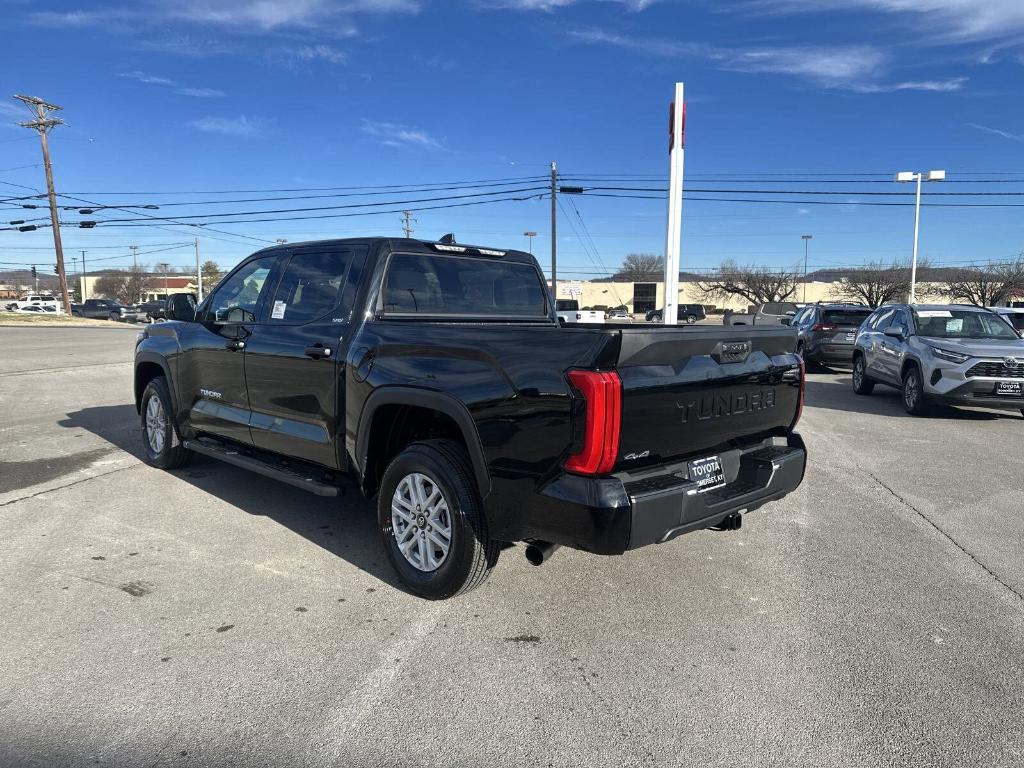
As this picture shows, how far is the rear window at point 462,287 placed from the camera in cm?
446

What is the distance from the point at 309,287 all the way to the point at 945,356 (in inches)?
336

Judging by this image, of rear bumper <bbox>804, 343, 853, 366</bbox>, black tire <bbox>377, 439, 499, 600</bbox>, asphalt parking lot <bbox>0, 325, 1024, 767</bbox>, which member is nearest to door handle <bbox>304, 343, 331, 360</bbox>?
black tire <bbox>377, 439, 499, 600</bbox>

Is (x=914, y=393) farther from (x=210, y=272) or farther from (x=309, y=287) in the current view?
(x=210, y=272)

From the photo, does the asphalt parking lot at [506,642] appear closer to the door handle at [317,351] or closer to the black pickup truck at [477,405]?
the black pickup truck at [477,405]

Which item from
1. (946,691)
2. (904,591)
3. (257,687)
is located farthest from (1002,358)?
(257,687)

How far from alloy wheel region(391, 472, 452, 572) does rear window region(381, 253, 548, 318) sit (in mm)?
1161

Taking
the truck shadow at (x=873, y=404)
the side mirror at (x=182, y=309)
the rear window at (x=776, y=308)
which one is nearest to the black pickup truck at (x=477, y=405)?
the side mirror at (x=182, y=309)

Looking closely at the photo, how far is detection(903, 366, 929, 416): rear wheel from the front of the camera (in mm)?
9891

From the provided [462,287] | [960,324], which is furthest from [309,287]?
A: [960,324]

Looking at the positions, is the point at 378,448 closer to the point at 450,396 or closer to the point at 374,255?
the point at 450,396

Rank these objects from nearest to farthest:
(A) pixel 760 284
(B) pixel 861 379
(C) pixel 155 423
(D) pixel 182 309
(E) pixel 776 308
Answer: (D) pixel 182 309 → (C) pixel 155 423 → (B) pixel 861 379 → (E) pixel 776 308 → (A) pixel 760 284

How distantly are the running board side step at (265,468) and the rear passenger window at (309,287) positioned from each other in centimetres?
98

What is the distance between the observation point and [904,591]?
3.92 meters

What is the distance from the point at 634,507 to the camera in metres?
2.97
